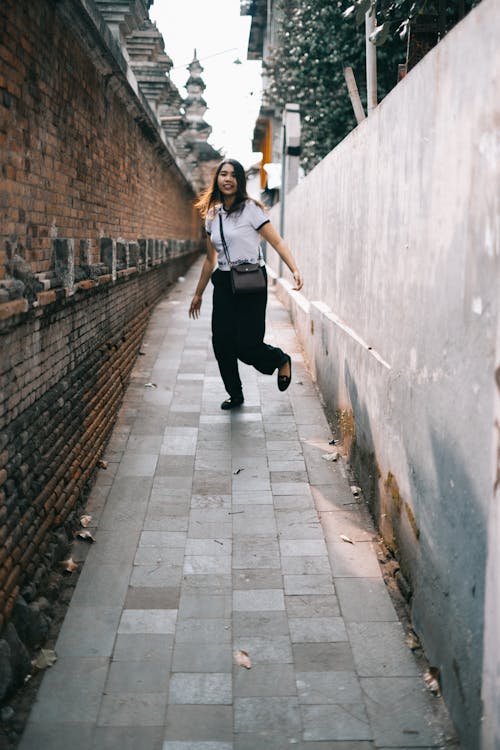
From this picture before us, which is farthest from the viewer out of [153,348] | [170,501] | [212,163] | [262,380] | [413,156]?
[212,163]

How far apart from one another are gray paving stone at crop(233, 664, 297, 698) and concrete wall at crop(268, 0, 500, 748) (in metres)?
0.59

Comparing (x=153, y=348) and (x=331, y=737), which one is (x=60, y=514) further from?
(x=153, y=348)

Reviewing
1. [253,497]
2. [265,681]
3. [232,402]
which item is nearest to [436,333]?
[265,681]

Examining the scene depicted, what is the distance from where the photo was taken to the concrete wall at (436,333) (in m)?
2.52

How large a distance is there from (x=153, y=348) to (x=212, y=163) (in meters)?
43.6

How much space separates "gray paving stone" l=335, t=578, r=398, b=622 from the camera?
359 centimetres

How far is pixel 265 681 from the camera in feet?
10.1

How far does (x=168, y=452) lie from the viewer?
5.65 m

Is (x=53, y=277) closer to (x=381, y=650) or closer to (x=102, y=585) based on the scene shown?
(x=102, y=585)

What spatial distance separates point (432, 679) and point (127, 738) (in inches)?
47.7

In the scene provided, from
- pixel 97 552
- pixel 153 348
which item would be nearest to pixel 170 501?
pixel 97 552

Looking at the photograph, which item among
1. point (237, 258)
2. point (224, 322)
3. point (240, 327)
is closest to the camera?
point (237, 258)

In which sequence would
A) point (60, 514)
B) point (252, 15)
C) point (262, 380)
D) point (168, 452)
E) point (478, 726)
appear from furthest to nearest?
1. point (252, 15)
2. point (262, 380)
3. point (168, 452)
4. point (60, 514)
5. point (478, 726)

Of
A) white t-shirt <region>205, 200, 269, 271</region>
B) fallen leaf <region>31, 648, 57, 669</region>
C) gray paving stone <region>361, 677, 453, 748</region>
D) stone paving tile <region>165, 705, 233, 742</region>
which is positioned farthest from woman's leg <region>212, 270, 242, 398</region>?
stone paving tile <region>165, 705, 233, 742</region>
